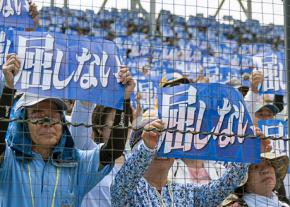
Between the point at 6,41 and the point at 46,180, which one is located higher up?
the point at 6,41

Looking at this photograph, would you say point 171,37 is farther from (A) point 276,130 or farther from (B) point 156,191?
(B) point 156,191

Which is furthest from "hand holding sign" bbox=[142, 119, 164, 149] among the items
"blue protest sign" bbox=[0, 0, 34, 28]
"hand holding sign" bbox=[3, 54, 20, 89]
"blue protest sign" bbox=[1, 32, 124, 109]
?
"blue protest sign" bbox=[0, 0, 34, 28]

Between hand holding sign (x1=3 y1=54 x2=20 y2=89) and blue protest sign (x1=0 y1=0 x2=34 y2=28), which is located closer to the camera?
hand holding sign (x1=3 y1=54 x2=20 y2=89)

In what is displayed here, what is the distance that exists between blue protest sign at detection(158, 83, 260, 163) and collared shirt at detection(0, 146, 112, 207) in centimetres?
31

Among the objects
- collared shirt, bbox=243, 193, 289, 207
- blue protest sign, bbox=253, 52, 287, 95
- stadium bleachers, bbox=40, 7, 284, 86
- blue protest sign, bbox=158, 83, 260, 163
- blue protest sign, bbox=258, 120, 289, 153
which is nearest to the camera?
blue protest sign, bbox=158, 83, 260, 163

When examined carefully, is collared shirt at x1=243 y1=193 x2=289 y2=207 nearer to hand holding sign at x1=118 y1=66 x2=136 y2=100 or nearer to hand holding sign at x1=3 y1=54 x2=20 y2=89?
hand holding sign at x1=118 y1=66 x2=136 y2=100

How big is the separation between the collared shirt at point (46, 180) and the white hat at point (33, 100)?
20cm

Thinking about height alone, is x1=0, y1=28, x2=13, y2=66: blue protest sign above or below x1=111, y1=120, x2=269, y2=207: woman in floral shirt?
above

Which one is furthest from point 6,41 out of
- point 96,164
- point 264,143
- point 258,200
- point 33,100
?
point 258,200

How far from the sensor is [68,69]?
132 inches

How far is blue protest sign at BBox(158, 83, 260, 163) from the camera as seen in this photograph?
3.09m

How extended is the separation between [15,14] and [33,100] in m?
0.70

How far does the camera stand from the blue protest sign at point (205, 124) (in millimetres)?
3088

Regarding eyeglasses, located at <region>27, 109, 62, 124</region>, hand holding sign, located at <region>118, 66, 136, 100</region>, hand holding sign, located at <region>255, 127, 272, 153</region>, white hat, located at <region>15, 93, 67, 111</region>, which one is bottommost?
hand holding sign, located at <region>255, 127, 272, 153</region>
